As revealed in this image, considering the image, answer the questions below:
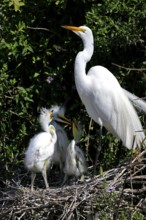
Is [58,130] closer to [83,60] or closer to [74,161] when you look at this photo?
[74,161]

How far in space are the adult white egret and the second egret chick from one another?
0.17 m

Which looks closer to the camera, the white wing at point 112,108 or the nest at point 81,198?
the nest at point 81,198

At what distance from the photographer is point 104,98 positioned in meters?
6.63

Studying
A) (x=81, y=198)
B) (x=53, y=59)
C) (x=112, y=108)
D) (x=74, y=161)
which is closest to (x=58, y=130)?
(x=74, y=161)

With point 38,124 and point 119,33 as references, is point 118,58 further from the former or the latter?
point 38,124

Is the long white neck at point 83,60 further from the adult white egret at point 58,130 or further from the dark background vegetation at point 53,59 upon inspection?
the adult white egret at point 58,130

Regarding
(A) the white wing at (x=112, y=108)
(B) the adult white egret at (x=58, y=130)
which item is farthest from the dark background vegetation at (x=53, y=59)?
(A) the white wing at (x=112, y=108)

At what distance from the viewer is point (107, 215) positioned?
5.67 metres

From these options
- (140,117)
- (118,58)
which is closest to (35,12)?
(118,58)

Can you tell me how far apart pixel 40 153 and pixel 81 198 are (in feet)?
2.02

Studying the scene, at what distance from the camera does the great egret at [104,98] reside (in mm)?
6609

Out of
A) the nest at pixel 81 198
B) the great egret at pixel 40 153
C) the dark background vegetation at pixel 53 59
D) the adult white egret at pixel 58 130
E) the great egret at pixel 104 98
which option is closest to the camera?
the nest at pixel 81 198

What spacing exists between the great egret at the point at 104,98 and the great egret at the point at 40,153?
16.0 inches

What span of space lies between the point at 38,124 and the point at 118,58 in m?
0.90
